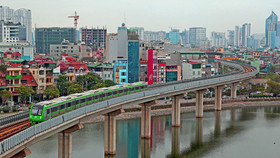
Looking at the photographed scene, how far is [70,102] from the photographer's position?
2727 centimetres

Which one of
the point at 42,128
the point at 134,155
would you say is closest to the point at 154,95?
the point at 134,155

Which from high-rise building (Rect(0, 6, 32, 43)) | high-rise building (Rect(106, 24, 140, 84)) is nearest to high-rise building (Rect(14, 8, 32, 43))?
high-rise building (Rect(0, 6, 32, 43))

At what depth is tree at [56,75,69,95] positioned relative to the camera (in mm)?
49844

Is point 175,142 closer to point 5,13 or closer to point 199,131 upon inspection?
point 199,131

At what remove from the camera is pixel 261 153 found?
32.9 m

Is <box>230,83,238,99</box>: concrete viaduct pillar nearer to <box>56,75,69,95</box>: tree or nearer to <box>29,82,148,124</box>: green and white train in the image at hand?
<box>56,75,69,95</box>: tree

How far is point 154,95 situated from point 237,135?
925 centimetres

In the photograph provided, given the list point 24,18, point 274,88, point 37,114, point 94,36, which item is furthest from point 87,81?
point 24,18

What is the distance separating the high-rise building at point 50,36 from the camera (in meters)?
121

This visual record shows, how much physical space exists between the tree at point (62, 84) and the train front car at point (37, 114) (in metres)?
25.9

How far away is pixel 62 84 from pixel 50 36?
2951 inches

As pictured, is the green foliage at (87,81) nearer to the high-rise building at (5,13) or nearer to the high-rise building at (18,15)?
the high-rise building at (18,15)

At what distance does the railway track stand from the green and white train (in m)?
0.63

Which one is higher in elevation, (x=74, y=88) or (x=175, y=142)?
(x=74, y=88)
